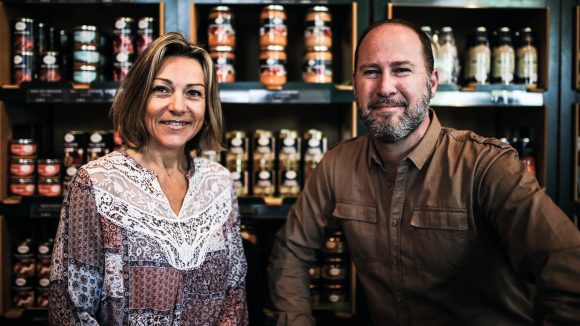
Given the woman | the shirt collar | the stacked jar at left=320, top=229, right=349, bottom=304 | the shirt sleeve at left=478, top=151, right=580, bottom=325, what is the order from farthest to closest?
1. the stacked jar at left=320, top=229, right=349, bottom=304
2. the shirt collar
3. the woman
4. the shirt sleeve at left=478, top=151, right=580, bottom=325


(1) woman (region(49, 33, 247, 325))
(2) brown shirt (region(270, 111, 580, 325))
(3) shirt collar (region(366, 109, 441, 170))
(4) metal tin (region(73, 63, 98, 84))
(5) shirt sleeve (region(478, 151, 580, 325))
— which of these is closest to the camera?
(5) shirt sleeve (region(478, 151, 580, 325))

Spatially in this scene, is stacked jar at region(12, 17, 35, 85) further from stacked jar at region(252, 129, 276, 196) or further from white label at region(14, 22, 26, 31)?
stacked jar at region(252, 129, 276, 196)

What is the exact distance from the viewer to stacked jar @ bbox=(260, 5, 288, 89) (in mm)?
2492

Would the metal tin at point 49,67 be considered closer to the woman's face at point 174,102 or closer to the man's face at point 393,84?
the woman's face at point 174,102

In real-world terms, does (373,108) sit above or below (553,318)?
above

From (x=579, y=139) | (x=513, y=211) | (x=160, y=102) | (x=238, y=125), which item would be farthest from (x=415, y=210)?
(x=238, y=125)

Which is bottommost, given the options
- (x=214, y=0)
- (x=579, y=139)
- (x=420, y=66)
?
(x=579, y=139)

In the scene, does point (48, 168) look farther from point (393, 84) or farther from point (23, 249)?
point (393, 84)

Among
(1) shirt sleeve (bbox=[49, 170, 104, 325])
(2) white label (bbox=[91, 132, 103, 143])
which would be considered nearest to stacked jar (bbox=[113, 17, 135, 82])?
(2) white label (bbox=[91, 132, 103, 143])

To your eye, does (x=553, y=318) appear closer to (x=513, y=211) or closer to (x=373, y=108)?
(x=513, y=211)

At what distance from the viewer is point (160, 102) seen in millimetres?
1668

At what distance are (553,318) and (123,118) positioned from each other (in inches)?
48.6

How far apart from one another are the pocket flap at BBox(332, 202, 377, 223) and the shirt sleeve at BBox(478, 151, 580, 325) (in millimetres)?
320

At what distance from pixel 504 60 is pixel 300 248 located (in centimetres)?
137
